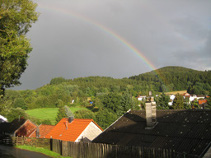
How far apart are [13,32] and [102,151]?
9.61 metres

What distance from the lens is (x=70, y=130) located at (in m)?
31.8

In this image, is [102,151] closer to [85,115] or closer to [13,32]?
[13,32]

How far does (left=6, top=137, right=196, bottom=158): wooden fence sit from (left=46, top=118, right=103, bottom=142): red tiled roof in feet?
26.1

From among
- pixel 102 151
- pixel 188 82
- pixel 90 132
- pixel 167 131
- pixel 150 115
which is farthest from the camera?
pixel 188 82

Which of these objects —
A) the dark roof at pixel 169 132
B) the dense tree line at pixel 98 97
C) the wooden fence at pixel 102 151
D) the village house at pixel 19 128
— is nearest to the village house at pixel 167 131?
the dark roof at pixel 169 132

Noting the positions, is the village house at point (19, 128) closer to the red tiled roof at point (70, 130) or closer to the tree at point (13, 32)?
the red tiled roof at point (70, 130)

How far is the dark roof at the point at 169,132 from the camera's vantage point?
14070mm

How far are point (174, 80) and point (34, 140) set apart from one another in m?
180

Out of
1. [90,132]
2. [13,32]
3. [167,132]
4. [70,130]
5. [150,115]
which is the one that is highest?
[13,32]

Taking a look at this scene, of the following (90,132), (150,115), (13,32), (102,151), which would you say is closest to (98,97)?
(90,132)

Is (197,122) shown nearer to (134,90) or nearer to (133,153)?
(133,153)

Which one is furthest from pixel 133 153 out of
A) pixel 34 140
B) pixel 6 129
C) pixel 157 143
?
pixel 6 129

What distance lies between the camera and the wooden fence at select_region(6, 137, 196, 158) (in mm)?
12384

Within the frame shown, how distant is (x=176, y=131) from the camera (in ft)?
53.0
